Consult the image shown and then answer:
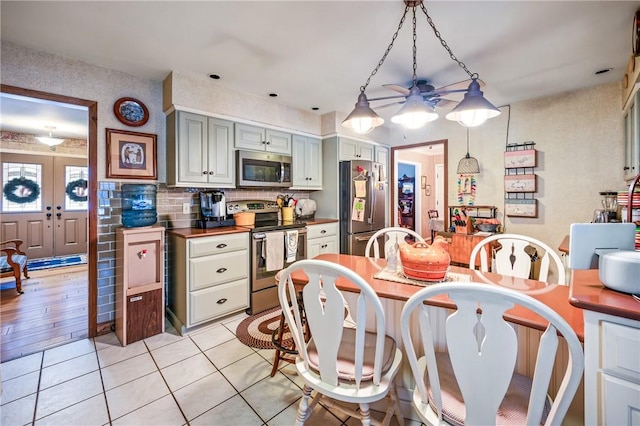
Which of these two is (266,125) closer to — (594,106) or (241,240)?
(241,240)

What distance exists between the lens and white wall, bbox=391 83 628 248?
2.96 meters

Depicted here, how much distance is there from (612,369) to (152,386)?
2327 millimetres

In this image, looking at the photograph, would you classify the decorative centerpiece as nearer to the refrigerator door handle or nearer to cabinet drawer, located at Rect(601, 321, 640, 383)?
cabinet drawer, located at Rect(601, 321, 640, 383)

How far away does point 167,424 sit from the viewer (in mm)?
1555

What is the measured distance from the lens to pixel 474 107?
1551 millimetres

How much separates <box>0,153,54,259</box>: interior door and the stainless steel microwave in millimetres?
5153

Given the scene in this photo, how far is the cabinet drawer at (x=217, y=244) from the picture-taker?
102 inches

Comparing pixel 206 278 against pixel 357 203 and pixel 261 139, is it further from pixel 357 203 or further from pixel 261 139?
pixel 357 203

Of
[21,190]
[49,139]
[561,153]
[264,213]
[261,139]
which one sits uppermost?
[49,139]

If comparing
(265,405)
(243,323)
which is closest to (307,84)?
(243,323)

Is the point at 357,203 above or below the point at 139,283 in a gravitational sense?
above

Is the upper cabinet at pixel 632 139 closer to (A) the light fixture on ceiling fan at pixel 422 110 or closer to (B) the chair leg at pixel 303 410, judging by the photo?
(A) the light fixture on ceiling fan at pixel 422 110

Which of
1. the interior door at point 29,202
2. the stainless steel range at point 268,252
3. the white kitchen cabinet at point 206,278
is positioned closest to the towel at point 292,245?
the stainless steel range at point 268,252

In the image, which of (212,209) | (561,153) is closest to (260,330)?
(212,209)
